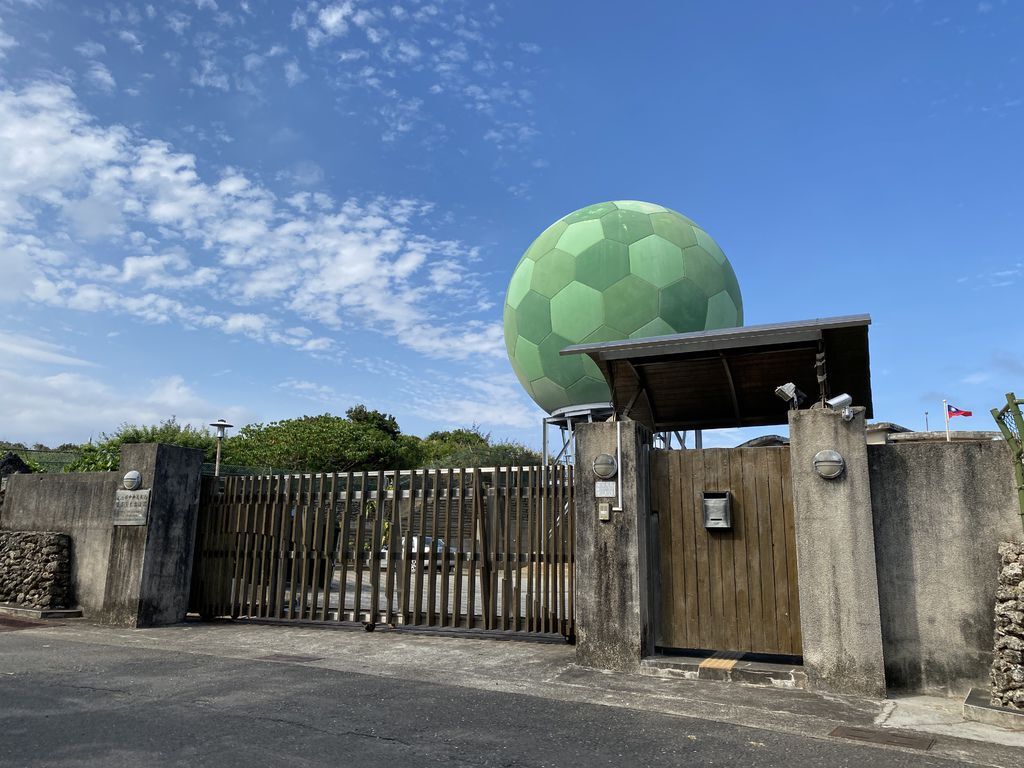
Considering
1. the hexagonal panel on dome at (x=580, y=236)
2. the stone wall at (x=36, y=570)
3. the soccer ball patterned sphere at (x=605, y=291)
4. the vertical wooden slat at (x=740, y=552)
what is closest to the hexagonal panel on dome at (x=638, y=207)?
the soccer ball patterned sphere at (x=605, y=291)

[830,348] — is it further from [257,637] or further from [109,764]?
[257,637]

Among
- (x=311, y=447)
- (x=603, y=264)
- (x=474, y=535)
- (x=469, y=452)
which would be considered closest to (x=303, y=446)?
(x=311, y=447)

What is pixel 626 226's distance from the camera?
1759 centimetres

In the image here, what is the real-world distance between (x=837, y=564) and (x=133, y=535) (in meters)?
8.82

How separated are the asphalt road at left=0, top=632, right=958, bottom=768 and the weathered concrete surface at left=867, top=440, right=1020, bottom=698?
6.36ft

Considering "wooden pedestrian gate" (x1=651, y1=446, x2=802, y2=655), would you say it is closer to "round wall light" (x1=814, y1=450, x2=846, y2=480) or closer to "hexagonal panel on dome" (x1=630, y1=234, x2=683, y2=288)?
"round wall light" (x1=814, y1=450, x2=846, y2=480)

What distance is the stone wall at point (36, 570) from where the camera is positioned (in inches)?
392

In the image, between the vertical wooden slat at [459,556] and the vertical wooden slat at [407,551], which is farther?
the vertical wooden slat at [407,551]

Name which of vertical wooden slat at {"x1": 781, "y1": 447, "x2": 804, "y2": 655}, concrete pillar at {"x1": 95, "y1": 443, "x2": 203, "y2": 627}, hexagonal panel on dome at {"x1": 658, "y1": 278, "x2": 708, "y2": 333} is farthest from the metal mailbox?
hexagonal panel on dome at {"x1": 658, "y1": 278, "x2": 708, "y2": 333}

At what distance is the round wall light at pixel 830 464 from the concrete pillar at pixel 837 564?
0.05 meters

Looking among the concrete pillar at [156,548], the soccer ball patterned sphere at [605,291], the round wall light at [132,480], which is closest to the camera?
the concrete pillar at [156,548]

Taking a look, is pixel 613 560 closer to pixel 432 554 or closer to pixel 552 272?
pixel 432 554

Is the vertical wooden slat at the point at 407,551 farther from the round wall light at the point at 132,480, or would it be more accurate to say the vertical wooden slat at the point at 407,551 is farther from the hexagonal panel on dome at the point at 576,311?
the hexagonal panel on dome at the point at 576,311

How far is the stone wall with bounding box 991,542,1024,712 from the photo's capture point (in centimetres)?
502
